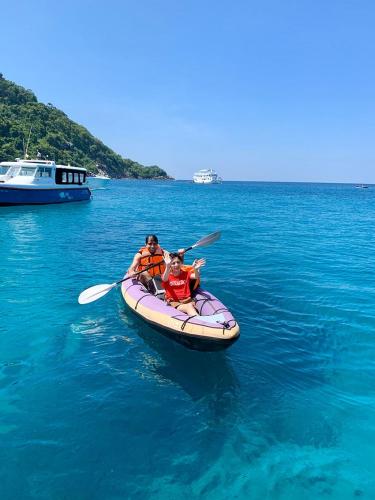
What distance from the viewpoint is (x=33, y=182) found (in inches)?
1083

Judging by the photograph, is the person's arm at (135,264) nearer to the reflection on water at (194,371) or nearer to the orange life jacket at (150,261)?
the orange life jacket at (150,261)

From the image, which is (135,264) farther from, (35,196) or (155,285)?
(35,196)

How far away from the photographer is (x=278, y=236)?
68.9 feet

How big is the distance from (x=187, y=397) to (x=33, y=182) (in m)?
25.8

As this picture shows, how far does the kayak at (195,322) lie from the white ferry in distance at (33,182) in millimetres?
22305

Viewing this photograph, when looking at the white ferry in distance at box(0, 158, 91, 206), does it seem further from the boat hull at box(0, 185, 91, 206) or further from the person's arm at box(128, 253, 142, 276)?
the person's arm at box(128, 253, 142, 276)

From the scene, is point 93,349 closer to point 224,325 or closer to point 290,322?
point 224,325

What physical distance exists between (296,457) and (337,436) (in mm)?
824

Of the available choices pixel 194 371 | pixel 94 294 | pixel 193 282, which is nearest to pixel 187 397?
pixel 194 371

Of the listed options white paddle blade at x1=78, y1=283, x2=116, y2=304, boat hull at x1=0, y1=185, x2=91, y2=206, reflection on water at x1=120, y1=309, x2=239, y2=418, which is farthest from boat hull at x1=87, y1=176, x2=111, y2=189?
reflection on water at x1=120, y1=309, x2=239, y2=418

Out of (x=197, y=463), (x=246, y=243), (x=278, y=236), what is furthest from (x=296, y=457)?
(x=278, y=236)

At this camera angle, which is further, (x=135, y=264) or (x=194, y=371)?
(x=135, y=264)

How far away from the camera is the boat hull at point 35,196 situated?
86.2 feet

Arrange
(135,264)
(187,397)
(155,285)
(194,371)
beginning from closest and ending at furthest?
(187,397) → (194,371) → (155,285) → (135,264)
